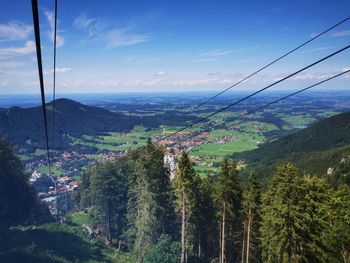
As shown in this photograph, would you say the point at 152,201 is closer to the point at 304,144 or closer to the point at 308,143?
the point at 304,144

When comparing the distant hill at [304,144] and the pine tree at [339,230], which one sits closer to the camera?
the pine tree at [339,230]

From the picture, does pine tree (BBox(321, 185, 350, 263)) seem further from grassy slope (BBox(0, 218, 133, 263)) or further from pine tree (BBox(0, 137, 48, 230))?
pine tree (BBox(0, 137, 48, 230))

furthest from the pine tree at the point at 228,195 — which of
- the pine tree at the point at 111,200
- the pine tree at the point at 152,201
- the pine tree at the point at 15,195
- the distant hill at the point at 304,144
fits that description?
the distant hill at the point at 304,144

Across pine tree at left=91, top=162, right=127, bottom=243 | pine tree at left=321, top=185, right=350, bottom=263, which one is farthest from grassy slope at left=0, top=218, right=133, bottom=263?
pine tree at left=321, top=185, right=350, bottom=263

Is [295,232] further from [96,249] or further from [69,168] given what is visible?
[69,168]

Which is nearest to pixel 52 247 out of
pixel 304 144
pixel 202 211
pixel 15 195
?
pixel 15 195

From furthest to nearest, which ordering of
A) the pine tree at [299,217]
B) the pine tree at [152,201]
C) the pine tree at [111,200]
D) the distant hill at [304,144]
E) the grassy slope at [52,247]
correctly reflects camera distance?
the distant hill at [304,144] → the pine tree at [111,200] → the pine tree at [152,201] → the grassy slope at [52,247] → the pine tree at [299,217]

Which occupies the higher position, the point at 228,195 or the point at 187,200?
the point at 228,195

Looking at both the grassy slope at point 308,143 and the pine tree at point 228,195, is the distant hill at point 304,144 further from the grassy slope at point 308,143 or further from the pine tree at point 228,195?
the pine tree at point 228,195

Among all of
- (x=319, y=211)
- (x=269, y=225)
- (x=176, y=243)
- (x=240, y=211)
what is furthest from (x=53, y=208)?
(x=319, y=211)
